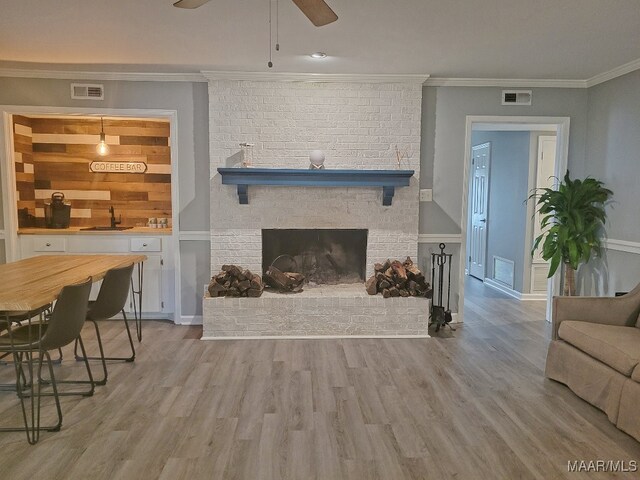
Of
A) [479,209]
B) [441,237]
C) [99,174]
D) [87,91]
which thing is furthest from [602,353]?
[99,174]

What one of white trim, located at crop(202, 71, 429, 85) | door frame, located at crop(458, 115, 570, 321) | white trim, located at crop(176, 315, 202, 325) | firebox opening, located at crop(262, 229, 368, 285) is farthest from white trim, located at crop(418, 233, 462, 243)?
white trim, located at crop(176, 315, 202, 325)

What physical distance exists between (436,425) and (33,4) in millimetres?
3562

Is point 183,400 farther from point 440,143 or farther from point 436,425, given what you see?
point 440,143

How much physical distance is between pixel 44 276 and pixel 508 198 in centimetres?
572

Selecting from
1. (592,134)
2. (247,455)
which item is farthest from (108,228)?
(592,134)

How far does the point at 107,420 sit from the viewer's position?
9.32 ft

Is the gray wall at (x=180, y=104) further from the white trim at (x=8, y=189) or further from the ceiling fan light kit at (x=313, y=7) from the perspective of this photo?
the ceiling fan light kit at (x=313, y=7)

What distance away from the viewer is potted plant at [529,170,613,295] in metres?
4.50

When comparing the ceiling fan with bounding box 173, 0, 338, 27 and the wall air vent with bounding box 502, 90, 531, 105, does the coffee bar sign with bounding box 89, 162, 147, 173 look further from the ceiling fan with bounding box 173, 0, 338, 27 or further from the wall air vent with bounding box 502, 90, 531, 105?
the wall air vent with bounding box 502, 90, 531, 105

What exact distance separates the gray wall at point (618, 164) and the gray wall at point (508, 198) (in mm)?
1306

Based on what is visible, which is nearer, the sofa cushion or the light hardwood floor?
the light hardwood floor

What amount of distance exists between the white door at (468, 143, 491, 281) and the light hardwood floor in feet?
11.2

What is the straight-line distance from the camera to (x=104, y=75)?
4707 mm

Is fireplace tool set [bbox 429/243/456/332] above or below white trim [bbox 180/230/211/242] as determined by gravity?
below
